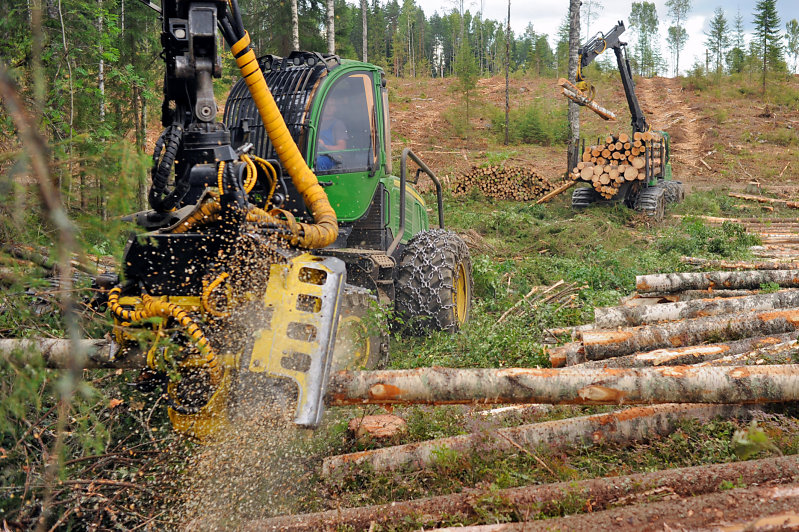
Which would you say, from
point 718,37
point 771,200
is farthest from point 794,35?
point 771,200

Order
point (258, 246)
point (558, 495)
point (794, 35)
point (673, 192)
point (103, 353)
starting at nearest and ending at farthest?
point (558, 495)
point (258, 246)
point (103, 353)
point (673, 192)
point (794, 35)

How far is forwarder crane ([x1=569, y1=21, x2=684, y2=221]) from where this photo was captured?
14.4 metres

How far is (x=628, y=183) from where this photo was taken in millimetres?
14984

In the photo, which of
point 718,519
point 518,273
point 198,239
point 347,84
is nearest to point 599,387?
point 718,519

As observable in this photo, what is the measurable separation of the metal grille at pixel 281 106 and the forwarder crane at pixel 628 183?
35.2 feet

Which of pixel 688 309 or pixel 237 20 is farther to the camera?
pixel 688 309

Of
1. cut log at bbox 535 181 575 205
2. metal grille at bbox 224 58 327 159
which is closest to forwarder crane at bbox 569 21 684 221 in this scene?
cut log at bbox 535 181 575 205

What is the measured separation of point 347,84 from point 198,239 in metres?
2.64

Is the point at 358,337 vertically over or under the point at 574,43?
under

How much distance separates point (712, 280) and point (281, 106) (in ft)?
16.5

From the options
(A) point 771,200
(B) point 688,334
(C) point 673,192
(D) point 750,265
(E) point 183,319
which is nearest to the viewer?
(E) point 183,319

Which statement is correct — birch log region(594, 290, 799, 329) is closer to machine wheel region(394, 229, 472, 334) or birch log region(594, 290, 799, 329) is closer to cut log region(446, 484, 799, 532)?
machine wheel region(394, 229, 472, 334)

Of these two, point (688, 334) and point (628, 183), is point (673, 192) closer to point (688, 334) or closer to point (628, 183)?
point (628, 183)

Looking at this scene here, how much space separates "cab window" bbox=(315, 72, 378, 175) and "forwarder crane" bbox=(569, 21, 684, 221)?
1023 cm
